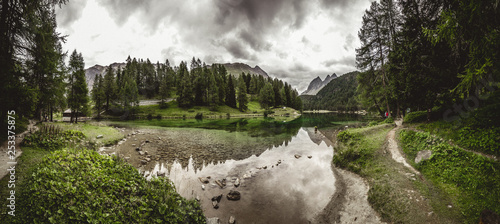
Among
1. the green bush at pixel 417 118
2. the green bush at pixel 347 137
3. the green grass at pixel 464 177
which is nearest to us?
the green grass at pixel 464 177

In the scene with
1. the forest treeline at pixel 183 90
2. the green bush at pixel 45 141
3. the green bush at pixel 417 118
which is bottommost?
the green bush at pixel 45 141

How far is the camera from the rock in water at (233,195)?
29.9 ft

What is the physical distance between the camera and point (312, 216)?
7918mm

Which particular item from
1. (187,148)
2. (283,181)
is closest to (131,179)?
(283,181)

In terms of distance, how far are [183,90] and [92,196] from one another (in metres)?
70.8

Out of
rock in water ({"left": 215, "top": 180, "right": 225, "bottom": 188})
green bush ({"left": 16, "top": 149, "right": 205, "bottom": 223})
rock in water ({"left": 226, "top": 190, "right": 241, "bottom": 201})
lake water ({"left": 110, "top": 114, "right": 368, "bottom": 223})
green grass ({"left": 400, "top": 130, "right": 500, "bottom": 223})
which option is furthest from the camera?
rock in water ({"left": 215, "top": 180, "right": 225, "bottom": 188})

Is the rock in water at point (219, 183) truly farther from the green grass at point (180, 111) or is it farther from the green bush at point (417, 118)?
the green grass at point (180, 111)

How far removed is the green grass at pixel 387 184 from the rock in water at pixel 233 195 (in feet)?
21.1

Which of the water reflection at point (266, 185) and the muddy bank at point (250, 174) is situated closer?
the water reflection at point (266, 185)

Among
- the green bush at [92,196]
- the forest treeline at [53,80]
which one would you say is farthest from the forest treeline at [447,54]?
the forest treeline at [53,80]

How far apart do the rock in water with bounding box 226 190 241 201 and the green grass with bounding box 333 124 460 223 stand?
6425mm

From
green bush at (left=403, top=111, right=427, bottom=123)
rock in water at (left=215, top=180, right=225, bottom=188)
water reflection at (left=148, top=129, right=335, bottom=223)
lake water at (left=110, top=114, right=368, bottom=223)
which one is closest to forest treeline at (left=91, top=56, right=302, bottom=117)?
lake water at (left=110, top=114, right=368, bottom=223)

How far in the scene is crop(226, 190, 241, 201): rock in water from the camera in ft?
29.9

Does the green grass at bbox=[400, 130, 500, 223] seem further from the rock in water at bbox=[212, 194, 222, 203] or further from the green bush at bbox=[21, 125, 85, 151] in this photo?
the green bush at bbox=[21, 125, 85, 151]
